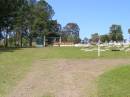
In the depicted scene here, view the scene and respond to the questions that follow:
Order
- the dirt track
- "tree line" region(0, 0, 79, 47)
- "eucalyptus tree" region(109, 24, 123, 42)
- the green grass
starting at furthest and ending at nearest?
"eucalyptus tree" region(109, 24, 123, 42) < "tree line" region(0, 0, 79, 47) < the dirt track < the green grass

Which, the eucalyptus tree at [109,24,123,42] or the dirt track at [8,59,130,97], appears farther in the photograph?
the eucalyptus tree at [109,24,123,42]

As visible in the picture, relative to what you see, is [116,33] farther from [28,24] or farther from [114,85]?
[114,85]

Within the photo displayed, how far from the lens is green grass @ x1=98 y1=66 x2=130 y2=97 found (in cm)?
1130

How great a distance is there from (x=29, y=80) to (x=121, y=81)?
3.19 m

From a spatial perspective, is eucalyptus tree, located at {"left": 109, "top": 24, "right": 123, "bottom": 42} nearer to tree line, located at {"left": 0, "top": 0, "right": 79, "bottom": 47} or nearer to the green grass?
tree line, located at {"left": 0, "top": 0, "right": 79, "bottom": 47}

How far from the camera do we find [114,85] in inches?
507

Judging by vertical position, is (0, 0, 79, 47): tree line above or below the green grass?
above

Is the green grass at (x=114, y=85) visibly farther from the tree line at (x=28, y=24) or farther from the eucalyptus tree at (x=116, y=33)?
the eucalyptus tree at (x=116, y=33)

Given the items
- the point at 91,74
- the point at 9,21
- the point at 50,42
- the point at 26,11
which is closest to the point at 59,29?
the point at 50,42

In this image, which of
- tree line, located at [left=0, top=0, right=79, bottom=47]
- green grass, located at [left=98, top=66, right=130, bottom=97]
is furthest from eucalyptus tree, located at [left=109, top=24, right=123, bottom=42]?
green grass, located at [left=98, top=66, right=130, bottom=97]

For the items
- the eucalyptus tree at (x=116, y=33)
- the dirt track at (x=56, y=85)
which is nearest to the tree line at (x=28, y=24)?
the eucalyptus tree at (x=116, y=33)

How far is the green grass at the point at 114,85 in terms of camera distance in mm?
11299

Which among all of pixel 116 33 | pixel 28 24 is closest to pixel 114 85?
pixel 28 24

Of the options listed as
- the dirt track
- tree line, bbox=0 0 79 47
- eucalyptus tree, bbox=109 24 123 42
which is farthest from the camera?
eucalyptus tree, bbox=109 24 123 42
